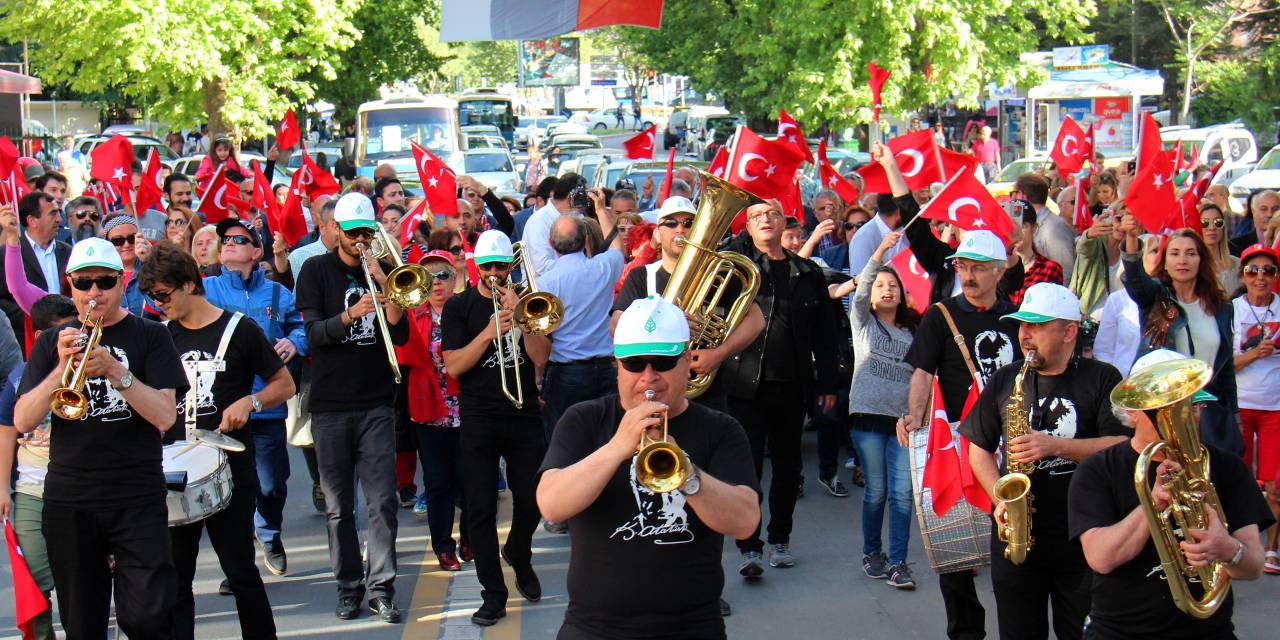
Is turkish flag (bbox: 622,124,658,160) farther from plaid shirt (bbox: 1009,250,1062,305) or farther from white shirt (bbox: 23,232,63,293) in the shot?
plaid shirt (bbox: 1009,250,1062,305)

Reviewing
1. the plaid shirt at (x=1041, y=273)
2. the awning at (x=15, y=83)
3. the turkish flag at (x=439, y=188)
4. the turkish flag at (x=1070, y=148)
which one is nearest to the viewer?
the plaid shirt at (x=1041, y=273)

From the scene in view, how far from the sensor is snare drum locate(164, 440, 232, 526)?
582cm

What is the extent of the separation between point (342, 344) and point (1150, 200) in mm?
5071

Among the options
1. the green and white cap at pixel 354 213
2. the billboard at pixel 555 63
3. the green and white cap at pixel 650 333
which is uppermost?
the billboard at pixel 555 63

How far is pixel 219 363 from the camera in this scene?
644 cm

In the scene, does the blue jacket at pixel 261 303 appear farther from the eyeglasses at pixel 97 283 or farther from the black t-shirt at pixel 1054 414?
the black t-shirt at pixel 1054 414

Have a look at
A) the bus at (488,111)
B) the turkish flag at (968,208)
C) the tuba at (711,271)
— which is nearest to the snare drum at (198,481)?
the tuba at (711,271)

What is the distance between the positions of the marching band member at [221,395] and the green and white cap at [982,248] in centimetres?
317

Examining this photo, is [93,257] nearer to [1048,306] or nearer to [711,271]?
[711,271]

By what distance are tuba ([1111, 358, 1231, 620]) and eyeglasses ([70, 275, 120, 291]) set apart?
367 cm

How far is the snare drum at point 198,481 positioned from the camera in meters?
5.82

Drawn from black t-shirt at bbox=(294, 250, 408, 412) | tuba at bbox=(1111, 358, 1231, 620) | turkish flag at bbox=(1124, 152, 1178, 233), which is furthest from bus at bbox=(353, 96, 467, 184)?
tuba at bbox=(1111, 358, 1231, 620)

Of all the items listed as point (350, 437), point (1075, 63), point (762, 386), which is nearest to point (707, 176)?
point (762, 386)

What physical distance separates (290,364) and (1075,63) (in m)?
29.9
